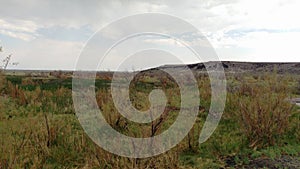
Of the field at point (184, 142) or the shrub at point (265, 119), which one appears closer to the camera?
the field at point (184, 142)

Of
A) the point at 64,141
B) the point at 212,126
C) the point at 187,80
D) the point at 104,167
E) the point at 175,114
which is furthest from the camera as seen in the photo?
the point at 187,80

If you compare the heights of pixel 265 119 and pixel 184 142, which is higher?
pixel 265 119

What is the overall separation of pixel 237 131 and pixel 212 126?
70 cm

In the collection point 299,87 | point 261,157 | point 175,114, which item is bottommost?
point 261,157

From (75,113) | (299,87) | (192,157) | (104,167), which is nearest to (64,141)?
(104,167)

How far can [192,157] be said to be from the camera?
552 cm

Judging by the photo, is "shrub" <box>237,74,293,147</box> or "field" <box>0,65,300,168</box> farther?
"shrub" <box>237,74,293,147</box>

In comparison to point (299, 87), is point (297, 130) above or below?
below

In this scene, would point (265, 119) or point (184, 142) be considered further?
point (265, 119)

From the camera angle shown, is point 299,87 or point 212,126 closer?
point 212,126

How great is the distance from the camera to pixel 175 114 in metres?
9.13

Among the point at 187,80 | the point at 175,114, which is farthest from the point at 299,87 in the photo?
the point at 175,114

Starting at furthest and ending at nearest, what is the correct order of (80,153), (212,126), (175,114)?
(175,114)
(212,126)
(80,153)

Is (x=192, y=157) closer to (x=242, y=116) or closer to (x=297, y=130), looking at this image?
(x=242, y=116)
